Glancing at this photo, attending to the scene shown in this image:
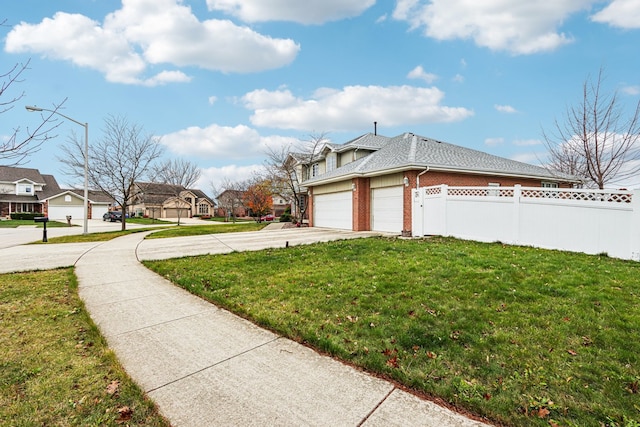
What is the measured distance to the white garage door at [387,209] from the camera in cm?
1384

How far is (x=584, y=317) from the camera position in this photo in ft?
12.2

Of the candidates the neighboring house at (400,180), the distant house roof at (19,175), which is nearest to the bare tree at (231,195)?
the distant house roof at (19,175)

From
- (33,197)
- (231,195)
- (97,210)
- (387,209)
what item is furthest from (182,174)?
(387,209)

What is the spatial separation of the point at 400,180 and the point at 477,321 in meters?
10.5

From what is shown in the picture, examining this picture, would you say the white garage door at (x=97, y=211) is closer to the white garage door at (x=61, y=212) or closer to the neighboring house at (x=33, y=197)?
the neighboring house at (x=33, y=197)

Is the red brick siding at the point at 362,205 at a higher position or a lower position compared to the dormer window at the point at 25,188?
lower

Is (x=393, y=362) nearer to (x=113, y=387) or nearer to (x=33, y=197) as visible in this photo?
(x=113, y=387)

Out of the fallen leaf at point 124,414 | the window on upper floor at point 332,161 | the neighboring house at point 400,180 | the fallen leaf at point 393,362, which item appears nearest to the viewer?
the fallen leaf at point 124,414

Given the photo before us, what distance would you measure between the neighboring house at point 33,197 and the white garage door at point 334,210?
139 ft

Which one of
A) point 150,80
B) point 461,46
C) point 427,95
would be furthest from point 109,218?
point 461,46

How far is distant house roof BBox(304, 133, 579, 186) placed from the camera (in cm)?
1352

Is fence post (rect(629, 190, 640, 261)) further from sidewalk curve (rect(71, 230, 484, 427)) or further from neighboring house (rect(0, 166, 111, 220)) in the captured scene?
neighboring house (rect(0, 166, 111, 220))

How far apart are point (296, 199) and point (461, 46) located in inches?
697

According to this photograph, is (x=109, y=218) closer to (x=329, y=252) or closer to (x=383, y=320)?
(x=329, y=252)
